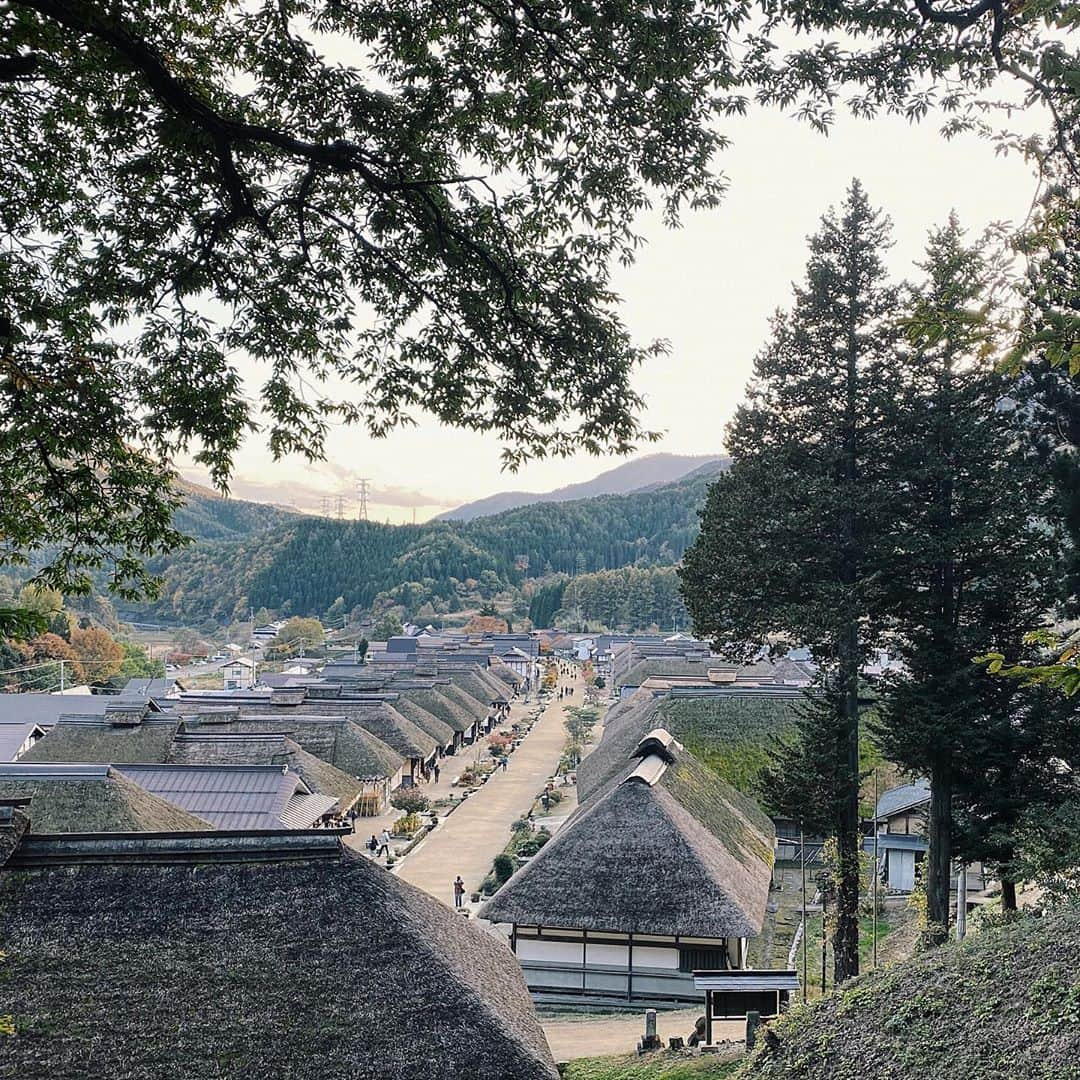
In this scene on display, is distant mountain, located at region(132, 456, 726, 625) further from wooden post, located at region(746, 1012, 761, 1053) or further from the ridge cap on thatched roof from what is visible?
wooden post, located at region(746, 1012, 761, 1053)

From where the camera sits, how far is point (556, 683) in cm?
10081

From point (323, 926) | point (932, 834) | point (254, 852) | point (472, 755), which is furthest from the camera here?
point (472, 755)

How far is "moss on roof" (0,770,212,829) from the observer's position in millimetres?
20797

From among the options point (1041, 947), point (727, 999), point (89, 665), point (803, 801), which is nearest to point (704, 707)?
point (803, 801)

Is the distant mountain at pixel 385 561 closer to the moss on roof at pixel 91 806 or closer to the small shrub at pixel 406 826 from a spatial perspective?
the small shrub at pixel 406 826

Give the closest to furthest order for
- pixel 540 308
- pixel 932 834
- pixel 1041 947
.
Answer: pixel 540 308, pixel 1041 947, pixel 932 834

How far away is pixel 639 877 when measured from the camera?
2038cm

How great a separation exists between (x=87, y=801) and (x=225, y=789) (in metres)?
6.33

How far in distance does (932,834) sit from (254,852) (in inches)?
524

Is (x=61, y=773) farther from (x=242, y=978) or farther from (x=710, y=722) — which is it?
(x=710, y=722)

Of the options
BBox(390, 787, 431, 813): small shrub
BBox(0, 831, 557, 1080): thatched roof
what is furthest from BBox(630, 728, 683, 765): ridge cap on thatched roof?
BBox(0, 831, 557, 1080): thatched roof

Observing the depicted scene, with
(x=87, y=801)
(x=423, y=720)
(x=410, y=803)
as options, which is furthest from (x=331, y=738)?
(x=87, y=801)

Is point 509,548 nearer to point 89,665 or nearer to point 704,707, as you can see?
point 89,665

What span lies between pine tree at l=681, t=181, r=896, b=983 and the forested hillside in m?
131
